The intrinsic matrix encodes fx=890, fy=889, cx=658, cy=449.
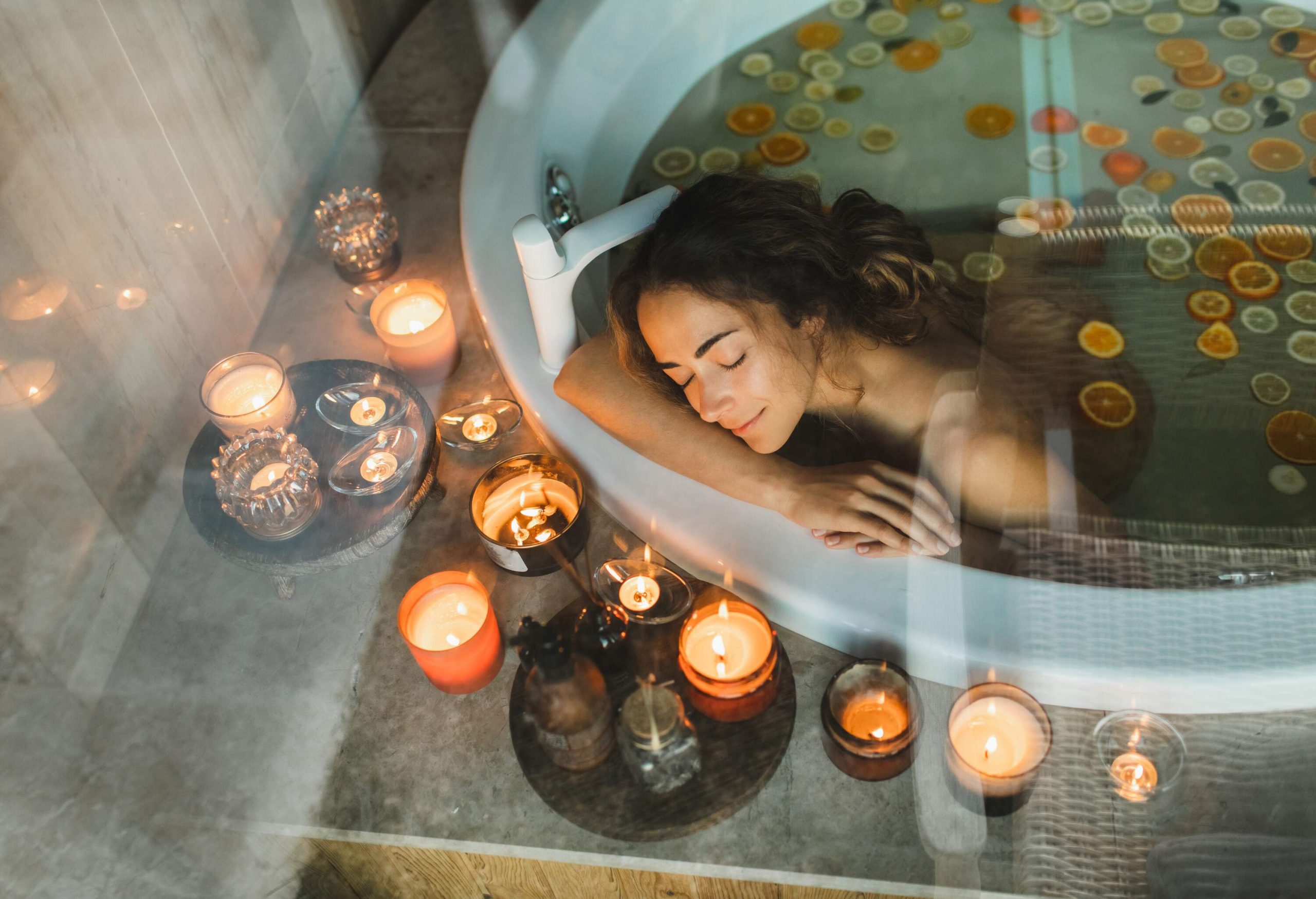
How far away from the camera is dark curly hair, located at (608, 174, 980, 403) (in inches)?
41.3

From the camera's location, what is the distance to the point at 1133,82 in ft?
5.21

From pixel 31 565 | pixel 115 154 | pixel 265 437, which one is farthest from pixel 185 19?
pixel 31 565

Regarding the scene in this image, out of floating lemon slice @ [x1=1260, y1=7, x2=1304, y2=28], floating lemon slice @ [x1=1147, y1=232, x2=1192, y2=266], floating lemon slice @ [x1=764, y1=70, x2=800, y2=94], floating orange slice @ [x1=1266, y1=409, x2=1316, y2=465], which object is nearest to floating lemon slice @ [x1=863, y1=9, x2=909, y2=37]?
floating lemon slice @ [x1=764, y1=70, x2=800, y2=94]

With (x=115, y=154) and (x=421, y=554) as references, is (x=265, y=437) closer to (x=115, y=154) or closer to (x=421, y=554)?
(x=421, y=554)

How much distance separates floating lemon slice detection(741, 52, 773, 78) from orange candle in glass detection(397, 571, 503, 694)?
1227mm

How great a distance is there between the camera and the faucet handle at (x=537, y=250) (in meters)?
1.04

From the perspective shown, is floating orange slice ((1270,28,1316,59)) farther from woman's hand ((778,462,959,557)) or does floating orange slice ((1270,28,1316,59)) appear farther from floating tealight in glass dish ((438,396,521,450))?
floating tealight in glass dish ((438,396,521,450))

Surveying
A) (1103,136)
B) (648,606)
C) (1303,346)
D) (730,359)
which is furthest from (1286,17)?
(648,606)

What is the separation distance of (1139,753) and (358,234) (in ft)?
4.17

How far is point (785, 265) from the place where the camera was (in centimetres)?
108

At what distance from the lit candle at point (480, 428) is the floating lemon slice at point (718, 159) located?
690 millimetres

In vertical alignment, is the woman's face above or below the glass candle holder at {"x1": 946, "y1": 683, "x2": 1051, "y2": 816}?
above

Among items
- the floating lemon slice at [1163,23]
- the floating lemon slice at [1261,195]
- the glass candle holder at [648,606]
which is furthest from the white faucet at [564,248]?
the floating lemon slice at [1163,23]

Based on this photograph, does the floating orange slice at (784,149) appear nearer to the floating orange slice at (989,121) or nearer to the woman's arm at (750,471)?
the floating orange slice at (989,121)
